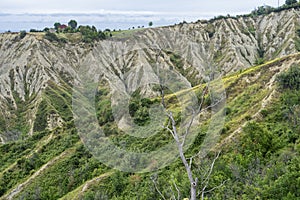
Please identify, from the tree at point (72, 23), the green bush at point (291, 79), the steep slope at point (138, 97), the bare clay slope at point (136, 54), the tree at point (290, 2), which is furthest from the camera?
the tree at point (72, 23)

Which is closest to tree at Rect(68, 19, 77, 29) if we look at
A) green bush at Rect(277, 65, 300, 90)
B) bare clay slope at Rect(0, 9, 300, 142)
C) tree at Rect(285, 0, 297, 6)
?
bare clay slope at Rect(0, 9, 300, 142)

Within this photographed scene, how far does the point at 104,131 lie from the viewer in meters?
49.9

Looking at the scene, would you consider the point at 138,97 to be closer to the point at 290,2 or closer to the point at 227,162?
the point at 227,162

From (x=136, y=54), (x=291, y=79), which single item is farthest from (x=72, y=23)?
(x=291, y=79)

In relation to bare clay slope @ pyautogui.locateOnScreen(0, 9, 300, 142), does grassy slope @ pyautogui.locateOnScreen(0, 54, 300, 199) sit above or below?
below

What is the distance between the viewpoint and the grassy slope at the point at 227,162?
2526cm

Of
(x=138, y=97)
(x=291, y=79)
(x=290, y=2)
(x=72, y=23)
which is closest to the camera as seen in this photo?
(x=291, y=79)

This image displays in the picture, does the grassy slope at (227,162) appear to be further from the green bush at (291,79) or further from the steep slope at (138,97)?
the green bush at (291,79)

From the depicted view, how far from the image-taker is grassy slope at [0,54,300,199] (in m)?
25.3

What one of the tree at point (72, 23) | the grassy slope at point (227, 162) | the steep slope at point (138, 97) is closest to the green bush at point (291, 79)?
the grassy slope at point (227, 162)

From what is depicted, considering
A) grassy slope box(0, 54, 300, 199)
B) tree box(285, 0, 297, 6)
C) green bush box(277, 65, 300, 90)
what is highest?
tree box(285, 0, 297, 6)

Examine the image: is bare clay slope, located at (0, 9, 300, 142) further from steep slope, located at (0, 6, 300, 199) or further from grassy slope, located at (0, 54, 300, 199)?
grassy slope, located at (0, 54, 300, 199)

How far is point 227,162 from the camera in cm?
3108

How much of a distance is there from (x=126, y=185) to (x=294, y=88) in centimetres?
2190
